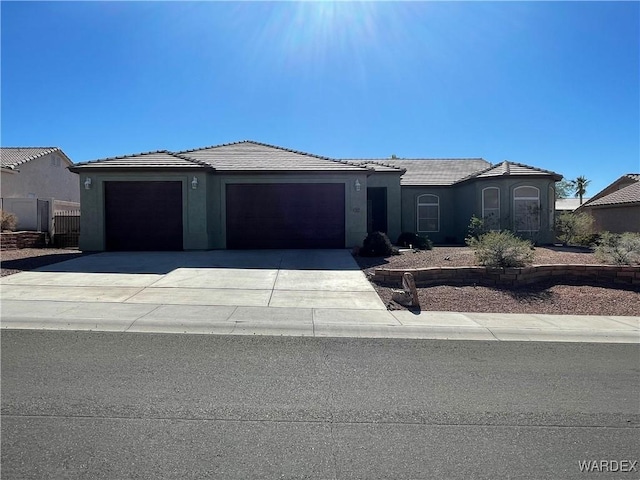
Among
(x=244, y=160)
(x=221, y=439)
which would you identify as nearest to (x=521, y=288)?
(x=221, y=439)

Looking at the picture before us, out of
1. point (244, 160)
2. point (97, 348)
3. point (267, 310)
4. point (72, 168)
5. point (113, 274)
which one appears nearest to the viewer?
point (97, 348)

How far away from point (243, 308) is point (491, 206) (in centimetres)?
1578

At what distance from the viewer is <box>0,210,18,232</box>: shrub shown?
673 inches

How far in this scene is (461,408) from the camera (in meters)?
4.00

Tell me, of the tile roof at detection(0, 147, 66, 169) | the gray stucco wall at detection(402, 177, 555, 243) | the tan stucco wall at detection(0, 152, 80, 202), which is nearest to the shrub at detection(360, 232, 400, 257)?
the gray stucco wall at detection(402, 177, 555, 243)

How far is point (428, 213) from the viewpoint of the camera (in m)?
22.9

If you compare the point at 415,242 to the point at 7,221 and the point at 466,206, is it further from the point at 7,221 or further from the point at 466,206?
the point at 7,221

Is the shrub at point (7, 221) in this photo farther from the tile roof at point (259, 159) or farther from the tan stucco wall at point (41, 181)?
the tan stucco wall at point (41, 181)

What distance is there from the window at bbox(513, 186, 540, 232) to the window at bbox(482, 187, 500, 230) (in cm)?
78

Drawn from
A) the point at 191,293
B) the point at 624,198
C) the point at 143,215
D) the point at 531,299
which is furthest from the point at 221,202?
the point at 624,198

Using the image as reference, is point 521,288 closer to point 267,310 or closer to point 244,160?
point 267,310

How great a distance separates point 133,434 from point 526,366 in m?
4.45

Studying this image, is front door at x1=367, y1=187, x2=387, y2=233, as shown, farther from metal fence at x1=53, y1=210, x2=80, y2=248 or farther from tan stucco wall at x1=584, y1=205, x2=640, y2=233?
tan stucco wall at x1=584, y1=205, x2=640, y2=233

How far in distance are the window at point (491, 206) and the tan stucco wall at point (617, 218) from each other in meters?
10.1
